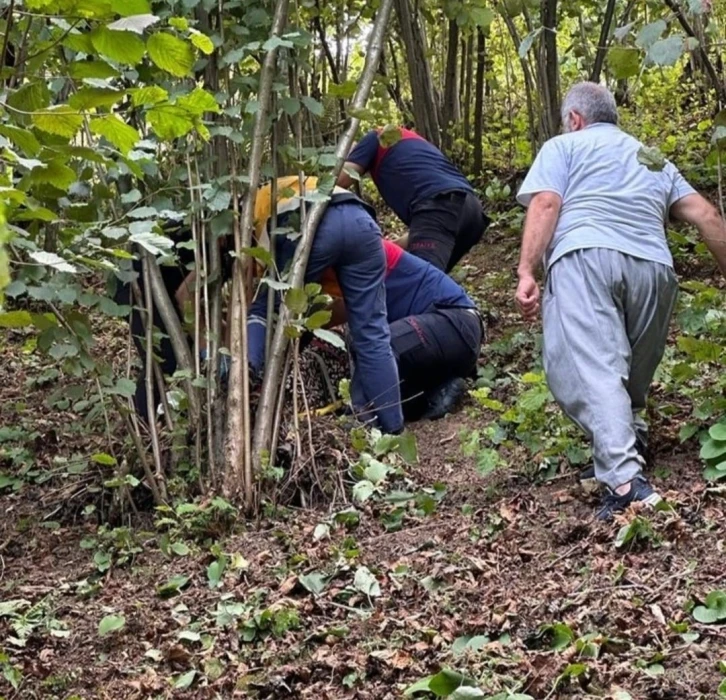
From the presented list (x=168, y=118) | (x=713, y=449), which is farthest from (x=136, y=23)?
(x=713, y=449)

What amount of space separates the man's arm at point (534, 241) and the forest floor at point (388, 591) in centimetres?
65

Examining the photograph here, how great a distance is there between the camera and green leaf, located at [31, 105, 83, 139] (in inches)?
72.8

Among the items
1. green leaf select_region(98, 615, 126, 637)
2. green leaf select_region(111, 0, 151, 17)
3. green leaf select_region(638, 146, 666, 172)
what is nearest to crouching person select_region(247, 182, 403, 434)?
green leaf select_region(98, 615, 126, 637)

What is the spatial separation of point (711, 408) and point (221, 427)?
5.94 feet

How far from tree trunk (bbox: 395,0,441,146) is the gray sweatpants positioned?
12.5 feet

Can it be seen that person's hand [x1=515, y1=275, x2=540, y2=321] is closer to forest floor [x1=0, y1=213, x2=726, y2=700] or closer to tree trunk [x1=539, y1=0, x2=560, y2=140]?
forest floor [x1=0, y1=213, x2=726, y2=700]

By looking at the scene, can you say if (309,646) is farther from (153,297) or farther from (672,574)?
(153,297)

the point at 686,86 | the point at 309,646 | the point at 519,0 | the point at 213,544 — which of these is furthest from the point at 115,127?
the point at 686,86

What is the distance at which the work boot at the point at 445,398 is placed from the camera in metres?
4.99

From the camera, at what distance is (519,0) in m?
5.70

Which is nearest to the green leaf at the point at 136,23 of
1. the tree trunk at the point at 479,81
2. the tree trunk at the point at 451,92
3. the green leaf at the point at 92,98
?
the green leaf at the point at 92,98

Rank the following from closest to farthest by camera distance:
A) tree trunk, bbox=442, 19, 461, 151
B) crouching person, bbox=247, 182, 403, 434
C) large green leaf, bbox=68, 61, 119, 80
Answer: large green leaf, bbox=68, 61, 119, 80, crouching person, bbox=247, 182, 403, 434, tree trunk, bbox=442, 19, 461, 151

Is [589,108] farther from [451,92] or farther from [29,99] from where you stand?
[451,92]

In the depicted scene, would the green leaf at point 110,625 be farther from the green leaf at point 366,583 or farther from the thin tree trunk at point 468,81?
the thin tree trunk at point 468,81
